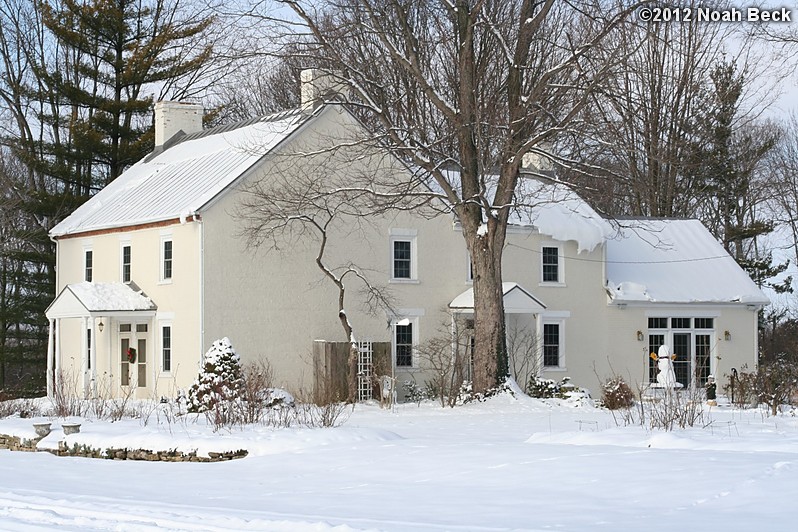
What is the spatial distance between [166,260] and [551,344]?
11511 mm

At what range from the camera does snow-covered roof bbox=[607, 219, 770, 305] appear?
123 ft

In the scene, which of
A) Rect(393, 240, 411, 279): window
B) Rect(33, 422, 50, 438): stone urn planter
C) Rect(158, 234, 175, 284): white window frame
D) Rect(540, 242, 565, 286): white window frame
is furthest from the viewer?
Rect(540, 242, 565, 286): white window frame

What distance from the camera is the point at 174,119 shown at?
132 ft

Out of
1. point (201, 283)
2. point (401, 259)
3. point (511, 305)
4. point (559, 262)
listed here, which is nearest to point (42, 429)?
point (201, 283)

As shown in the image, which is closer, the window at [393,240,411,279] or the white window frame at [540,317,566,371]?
the window at [393,240,411,279]

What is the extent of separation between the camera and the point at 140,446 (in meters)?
17.9

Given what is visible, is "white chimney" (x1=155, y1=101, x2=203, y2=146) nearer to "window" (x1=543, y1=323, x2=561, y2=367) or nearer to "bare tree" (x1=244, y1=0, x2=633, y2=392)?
"bare tree" (x1=244, y1=0, x2=633, y2=392)

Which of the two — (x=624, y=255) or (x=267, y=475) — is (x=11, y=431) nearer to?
(x=267, y=475)

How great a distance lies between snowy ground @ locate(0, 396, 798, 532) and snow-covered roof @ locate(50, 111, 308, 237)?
13.3 m

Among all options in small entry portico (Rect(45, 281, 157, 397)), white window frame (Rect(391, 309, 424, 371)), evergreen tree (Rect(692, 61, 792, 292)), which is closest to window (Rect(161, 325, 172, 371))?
small entry portico (Rect(45, 281, 157, 397))

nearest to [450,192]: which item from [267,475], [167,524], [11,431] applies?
[11,431]

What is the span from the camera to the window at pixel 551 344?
3600 centimetres

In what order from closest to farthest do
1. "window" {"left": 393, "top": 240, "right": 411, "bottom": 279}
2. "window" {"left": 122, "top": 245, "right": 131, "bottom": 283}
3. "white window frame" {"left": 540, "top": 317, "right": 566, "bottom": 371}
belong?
"window" {"left": 393, "top": 240, "right": 411, "bottom": 279}, "window" {"left": 122, "top": 245, "right": 131, "bottom": 283}, "white window frame" {"left": 540, "top": 317, "right": 566, "bottom": 371}

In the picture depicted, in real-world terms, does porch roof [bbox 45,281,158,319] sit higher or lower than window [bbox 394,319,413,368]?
higher
